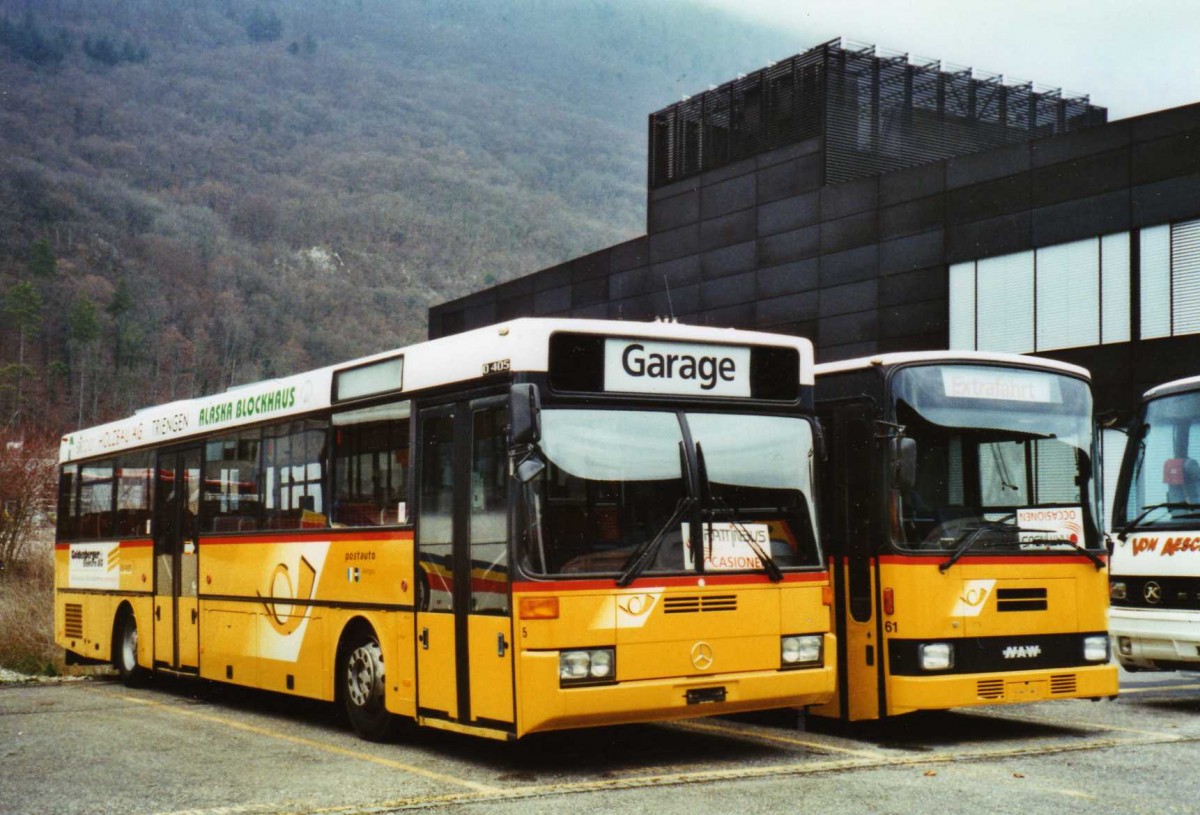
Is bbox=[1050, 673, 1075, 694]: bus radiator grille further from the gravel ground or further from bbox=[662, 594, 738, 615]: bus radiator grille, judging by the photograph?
the gravel ground

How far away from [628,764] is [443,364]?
303 centimetres

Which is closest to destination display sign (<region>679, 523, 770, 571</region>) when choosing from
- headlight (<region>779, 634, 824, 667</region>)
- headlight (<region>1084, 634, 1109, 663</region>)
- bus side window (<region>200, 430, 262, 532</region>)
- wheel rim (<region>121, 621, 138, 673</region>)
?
headlight (<region>779, 634, 824, 667</region>)

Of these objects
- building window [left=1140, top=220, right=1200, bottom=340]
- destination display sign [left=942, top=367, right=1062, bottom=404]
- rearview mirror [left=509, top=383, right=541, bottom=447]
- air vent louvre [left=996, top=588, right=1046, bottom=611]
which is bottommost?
air vent louvre [left=996, top=588, right=1046, bottom=611]

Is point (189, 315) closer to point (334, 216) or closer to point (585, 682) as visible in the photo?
point (334, 216)

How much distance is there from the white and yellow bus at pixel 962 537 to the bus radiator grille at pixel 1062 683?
1 cm

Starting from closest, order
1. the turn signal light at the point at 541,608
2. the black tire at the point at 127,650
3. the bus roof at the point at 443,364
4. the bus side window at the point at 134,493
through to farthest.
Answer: the turn signal light at the point at 541,608
the bus roof at the point at 443,364
the bus side window at the point at 134,493
the black tire at the point at 127,650

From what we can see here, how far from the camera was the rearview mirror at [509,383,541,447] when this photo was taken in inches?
348

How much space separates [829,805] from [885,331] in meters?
37.9

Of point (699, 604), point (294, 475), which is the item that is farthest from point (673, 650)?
point (294, 475)

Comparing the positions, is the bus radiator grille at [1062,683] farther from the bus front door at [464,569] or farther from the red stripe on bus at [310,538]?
the red stripe on bus at [310,538]

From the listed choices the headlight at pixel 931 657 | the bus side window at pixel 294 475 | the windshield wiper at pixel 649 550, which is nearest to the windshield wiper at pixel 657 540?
the windshield wiper at pixel 649 550

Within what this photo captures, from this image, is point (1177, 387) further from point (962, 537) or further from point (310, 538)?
point (310, 538)

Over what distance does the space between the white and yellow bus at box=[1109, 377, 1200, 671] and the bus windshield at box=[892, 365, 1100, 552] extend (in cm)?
190

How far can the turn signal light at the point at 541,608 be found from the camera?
9.01m
